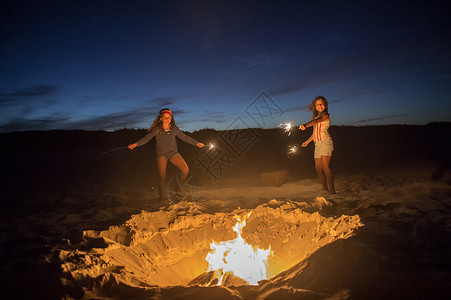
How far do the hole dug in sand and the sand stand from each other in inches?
0.6

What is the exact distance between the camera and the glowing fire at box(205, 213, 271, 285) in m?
3.57

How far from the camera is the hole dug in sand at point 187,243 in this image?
2.63m

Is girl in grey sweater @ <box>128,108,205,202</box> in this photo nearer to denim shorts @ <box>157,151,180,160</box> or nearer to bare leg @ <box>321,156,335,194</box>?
denim shorts @ <box>157,151,180,160</box>

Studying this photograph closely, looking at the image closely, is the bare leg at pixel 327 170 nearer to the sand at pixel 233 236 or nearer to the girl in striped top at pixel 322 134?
the girl in striped top at pixel 322 134

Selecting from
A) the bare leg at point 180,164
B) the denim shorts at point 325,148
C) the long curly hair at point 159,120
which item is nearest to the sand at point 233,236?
the bare leg at point 180,164

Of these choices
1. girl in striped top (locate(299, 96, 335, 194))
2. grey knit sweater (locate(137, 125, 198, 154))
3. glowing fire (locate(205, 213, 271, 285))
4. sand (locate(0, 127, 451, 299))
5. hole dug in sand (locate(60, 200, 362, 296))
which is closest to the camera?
sand (locate(0, 127, 451, 299))

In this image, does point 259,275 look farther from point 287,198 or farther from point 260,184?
point 260,184

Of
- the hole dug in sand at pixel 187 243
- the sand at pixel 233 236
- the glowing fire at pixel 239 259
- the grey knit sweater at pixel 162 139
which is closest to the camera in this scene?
the sand at pixel 233 236

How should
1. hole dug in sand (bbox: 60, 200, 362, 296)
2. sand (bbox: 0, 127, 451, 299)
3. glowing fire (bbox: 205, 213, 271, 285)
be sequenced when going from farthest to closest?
1. glowing fire (bbox: 205, 213, 271, 285)
2. hole dug in sand (bbox: 60, 200, 362, 296)
3. sand (bbox: 0, 127, 451, 299)

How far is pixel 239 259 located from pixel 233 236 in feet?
1.10

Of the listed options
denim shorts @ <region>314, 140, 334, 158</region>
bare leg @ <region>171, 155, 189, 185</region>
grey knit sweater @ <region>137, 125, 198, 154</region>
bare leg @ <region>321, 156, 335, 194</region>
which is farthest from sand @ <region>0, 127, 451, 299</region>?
grey knit sweater @ <region>137, 125, 198, 154</region>

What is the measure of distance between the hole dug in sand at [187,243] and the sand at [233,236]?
0.02 meters

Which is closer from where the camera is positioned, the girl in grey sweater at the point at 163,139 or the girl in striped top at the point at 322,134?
the girl in striped top at the point at 322,134

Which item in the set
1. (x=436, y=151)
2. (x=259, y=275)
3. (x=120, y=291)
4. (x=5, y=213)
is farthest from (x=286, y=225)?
(x=436, y=151)
